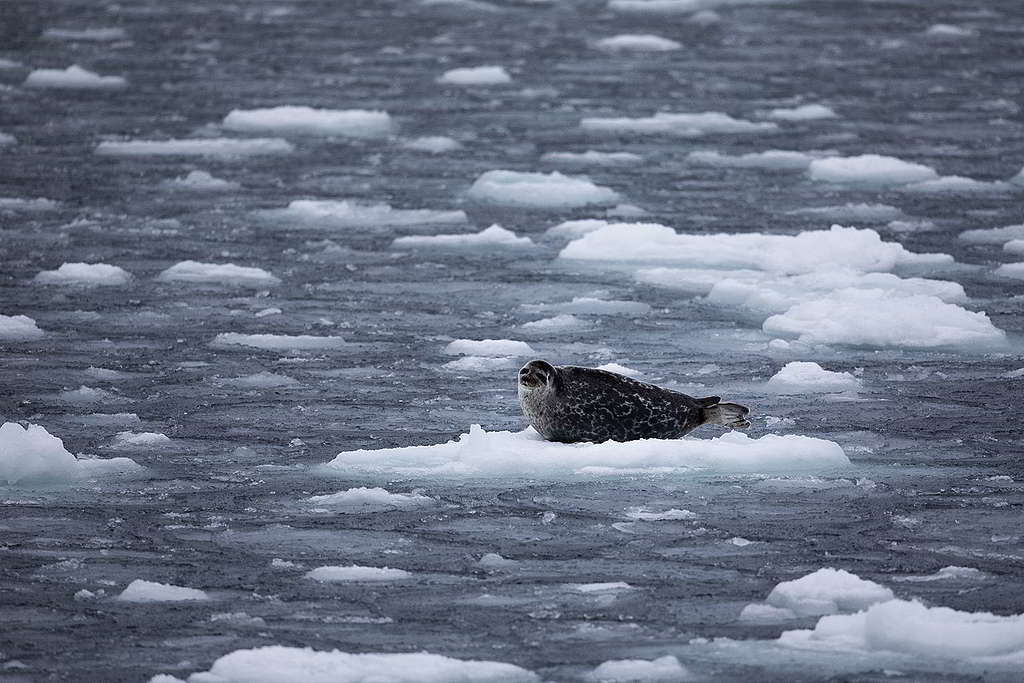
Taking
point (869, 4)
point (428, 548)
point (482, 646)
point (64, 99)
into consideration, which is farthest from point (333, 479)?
point (869, 4)

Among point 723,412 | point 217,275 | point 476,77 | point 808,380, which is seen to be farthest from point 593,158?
point 723,412

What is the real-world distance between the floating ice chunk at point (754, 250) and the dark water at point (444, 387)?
0.33 metres

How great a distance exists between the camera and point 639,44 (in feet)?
64.6

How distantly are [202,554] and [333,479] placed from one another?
878 millimetres

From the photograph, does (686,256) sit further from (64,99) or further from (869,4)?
(869,4)

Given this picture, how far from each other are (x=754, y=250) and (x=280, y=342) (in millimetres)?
3144

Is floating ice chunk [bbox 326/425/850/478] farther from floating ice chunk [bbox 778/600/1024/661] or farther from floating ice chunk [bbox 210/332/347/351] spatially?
floating ice chunk [bbox 210/332/347/351]

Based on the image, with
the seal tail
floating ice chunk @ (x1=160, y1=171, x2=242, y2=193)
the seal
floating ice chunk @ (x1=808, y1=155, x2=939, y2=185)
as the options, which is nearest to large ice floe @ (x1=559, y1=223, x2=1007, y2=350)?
the seal tail

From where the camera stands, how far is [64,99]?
54.4 feet

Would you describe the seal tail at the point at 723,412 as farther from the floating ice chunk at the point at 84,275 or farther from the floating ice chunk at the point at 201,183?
the floating ice chunk at the point at 201,183

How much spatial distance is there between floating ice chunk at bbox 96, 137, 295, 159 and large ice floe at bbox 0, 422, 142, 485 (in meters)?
7.76

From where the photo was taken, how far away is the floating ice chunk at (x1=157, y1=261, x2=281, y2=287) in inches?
404

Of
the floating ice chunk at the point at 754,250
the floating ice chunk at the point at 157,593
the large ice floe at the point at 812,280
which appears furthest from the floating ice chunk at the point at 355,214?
the floating ice chunk at the point at 157,593

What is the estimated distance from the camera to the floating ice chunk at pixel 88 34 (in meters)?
20.2
